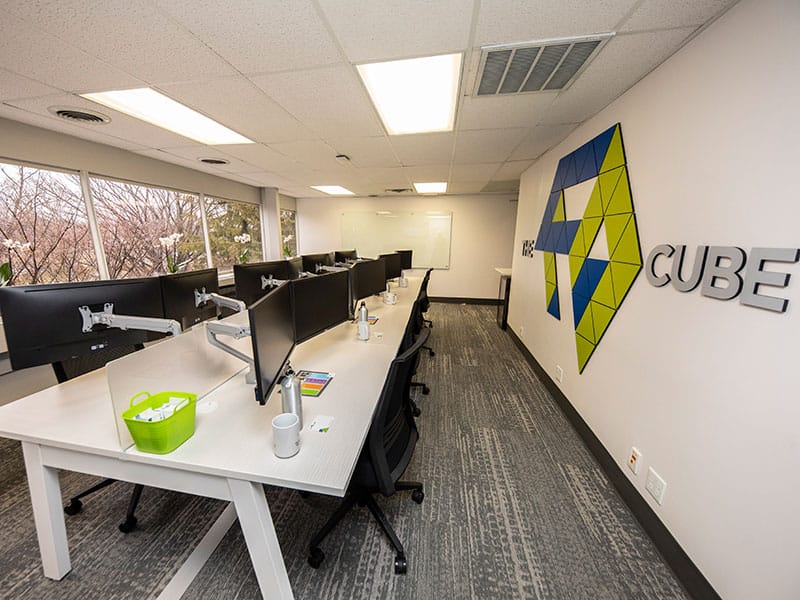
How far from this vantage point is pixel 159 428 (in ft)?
3.03

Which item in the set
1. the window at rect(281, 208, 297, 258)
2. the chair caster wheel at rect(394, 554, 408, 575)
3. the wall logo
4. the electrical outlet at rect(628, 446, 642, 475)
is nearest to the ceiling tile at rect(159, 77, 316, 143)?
the wall logo

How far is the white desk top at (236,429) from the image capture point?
92 cm

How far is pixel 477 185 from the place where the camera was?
16.1 ft

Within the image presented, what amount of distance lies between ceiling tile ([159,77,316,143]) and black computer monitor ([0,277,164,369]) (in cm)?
133

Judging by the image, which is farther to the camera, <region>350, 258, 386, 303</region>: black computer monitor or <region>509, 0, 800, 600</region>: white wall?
<region>350, 258, 386, 303</region>: black computer monitor

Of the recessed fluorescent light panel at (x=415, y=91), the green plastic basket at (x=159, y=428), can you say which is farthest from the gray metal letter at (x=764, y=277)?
the green plastic basket at (x=159, y=428)

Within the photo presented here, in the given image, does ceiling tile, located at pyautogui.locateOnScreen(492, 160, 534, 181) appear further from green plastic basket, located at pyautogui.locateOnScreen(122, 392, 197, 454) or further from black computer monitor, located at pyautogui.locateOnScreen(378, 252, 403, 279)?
green plastic basket, located at pyautogui.locateOnScreen(122, 392, 197, 454)

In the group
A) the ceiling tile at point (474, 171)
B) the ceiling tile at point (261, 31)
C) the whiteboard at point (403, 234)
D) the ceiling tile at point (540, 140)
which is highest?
the ceiling tile at point (474, 171)

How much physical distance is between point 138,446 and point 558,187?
3.51 meters

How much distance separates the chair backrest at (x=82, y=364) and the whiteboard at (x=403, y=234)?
518 cm

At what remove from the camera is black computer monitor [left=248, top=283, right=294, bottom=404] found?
102 cm

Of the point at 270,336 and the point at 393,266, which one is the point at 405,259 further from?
the point at 270,336

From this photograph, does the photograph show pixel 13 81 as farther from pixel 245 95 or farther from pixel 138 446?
pixel 138 446

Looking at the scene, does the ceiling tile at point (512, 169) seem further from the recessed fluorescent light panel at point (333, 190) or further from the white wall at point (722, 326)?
the recessed fluorescent light panel at point (333, 190)
